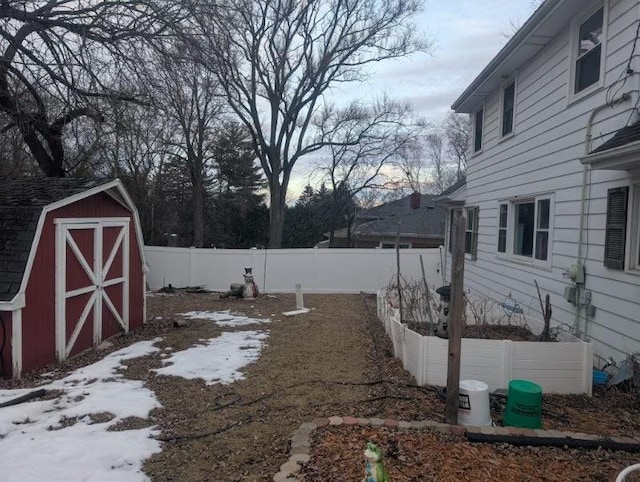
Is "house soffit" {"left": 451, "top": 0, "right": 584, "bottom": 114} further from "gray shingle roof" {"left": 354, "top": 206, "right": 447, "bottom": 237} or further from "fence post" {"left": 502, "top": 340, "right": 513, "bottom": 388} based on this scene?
"gray shingle roof" {"left": 354, "top": 206, "right": 447, "bottom": 237}

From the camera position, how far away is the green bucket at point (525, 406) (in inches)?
163

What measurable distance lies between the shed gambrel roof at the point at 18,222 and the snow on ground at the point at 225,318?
13.3ft

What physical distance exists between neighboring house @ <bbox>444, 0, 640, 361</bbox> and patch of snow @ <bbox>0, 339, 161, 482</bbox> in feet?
17.0

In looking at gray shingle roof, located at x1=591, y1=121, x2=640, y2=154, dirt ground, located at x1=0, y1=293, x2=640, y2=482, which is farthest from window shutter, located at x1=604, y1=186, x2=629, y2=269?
dirt ground, located at x1=0, y1=293, x2=640, y2=482

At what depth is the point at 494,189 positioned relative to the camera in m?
10.2

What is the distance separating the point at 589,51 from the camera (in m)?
6.43

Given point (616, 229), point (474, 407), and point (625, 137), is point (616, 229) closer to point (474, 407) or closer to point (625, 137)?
point (625, 137)

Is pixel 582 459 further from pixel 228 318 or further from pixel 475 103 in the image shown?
pixel 475 103

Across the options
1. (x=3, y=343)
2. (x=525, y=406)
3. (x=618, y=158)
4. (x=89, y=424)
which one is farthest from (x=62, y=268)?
(x=618, y=158)

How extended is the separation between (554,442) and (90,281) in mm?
6599

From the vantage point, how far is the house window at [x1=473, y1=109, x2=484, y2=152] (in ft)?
37.8

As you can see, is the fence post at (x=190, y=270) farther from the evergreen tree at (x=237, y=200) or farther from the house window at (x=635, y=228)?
the evergreen tree at (x=237, y=200)

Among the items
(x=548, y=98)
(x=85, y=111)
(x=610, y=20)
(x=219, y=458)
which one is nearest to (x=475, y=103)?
(x=548, y=98)

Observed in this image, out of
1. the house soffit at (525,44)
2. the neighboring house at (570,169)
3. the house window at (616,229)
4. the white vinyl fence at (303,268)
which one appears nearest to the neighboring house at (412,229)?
the white vinyl fence at (303,268)
